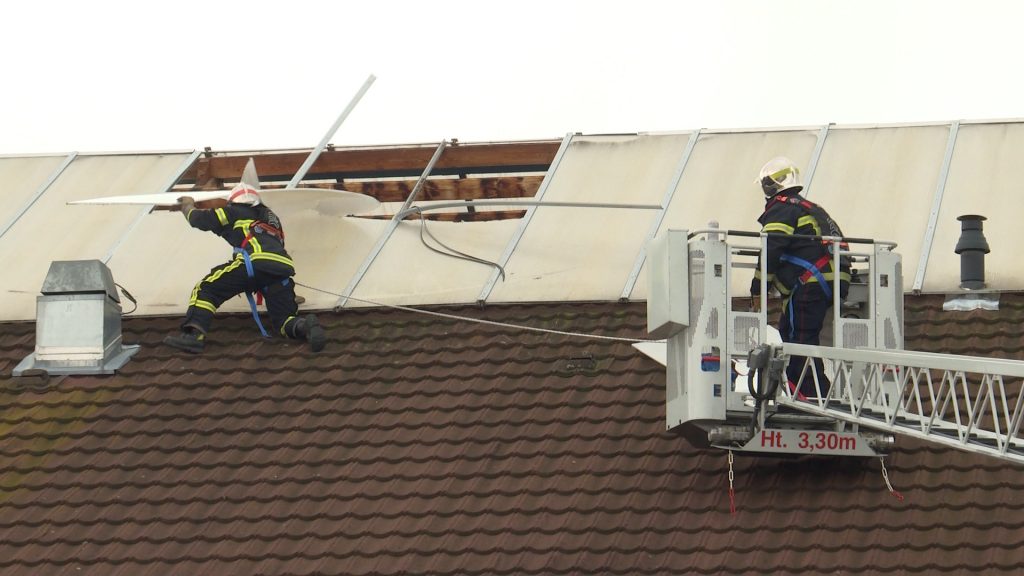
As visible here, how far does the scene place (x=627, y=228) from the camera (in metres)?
13.5

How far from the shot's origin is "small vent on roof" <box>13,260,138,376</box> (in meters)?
12.1

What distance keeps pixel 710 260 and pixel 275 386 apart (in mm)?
3543

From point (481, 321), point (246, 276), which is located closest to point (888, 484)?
point (481, 321)

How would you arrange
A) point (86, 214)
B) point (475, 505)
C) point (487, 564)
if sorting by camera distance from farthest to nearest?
point (86, 214), point (475, 505), point (487, 564)

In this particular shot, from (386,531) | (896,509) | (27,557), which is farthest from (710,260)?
(27,557)

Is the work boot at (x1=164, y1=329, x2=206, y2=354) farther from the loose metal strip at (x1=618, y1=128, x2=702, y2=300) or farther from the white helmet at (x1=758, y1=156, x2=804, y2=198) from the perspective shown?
the white helmet at (x1=758, y1=156, x2=804, y2=198)

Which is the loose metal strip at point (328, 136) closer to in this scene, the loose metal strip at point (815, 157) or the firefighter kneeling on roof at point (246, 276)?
the firefighter kneeling on roof at point (246, 276)

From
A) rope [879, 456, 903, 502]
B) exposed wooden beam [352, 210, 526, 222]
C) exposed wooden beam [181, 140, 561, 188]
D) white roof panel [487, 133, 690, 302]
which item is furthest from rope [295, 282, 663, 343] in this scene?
exposed wooden beam [181, 140, 561, 188]

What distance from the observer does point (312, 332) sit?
1212 centimetres

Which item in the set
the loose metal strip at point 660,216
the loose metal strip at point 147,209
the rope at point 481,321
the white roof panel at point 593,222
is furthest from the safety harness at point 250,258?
the loose metal strip at point 660,216

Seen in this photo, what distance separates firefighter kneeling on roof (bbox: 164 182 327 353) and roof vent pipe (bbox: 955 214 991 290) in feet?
15.5

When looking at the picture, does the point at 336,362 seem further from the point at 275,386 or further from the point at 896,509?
the point at 896,509

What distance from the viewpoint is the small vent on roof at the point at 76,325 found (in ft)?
39.8

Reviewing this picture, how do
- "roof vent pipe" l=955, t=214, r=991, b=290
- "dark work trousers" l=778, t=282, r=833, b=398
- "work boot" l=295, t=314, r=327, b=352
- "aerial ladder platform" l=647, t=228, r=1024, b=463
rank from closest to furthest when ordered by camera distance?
"aerial ladder platform" l=647, t=228, r=1024, b=463, "dark work trousers" l=778, t=282, r=833, b=398, "roof vent pipe" l=955, t=214, r=991, b=290, "work boot" l=295, t=314, r=327, b=352
